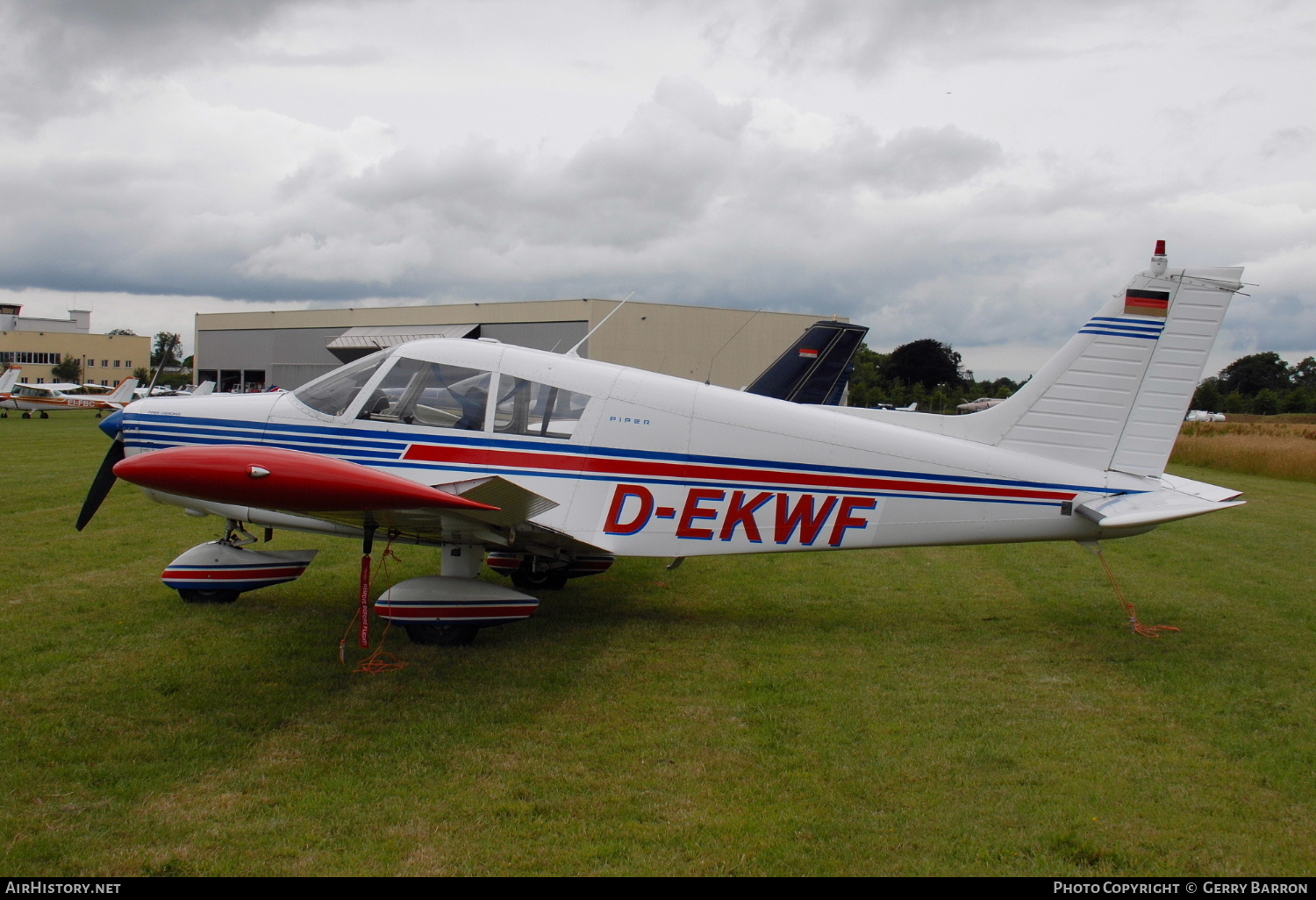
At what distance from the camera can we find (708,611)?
23.4ft

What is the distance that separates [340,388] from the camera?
246 inches

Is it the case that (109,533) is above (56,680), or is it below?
below

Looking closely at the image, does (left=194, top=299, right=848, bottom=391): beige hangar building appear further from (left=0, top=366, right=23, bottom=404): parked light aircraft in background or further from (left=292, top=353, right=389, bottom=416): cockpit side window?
(left=292, top=353, right=389, bottom=416): cockpit side window

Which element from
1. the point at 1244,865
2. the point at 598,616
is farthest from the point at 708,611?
the point at 1244,865

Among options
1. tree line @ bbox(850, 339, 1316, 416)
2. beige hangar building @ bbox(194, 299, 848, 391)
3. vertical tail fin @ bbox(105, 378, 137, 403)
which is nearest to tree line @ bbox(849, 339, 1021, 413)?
tree line @ bbox(850, 339, 1316, 416)

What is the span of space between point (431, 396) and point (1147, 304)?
539 cm

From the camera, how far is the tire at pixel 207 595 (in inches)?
260

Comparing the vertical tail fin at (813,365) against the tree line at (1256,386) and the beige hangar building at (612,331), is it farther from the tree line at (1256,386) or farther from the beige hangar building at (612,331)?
the tree line at (1256,386)

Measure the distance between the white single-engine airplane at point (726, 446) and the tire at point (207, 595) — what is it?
708 mm

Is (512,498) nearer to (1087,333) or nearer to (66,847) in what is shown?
(66,847)

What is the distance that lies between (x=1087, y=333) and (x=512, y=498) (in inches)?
180

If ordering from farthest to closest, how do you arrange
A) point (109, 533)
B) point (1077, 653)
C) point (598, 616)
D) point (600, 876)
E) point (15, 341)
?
point (15, 341) < point (109, 533) < point (598, 616) < point (1077, 653) < point (600, 876)

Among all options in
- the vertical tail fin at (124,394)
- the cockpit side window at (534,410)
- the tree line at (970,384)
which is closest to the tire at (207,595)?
the cockpit side window at (534,410)

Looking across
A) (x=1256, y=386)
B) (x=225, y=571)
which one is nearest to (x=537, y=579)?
(x=225, y=571)
